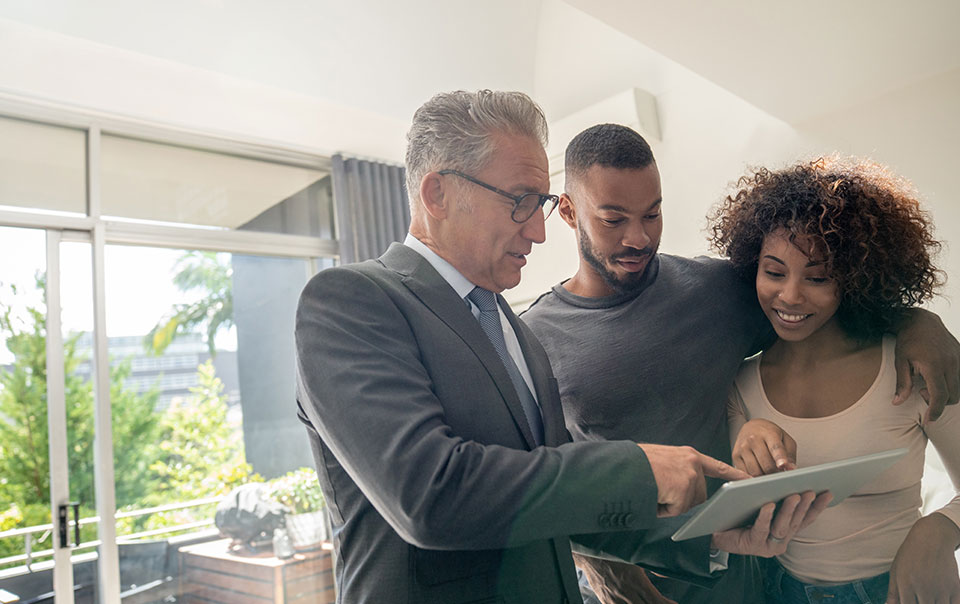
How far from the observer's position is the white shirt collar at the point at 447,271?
1.11 metres

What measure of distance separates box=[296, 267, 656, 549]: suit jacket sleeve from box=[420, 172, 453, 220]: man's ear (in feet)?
0.94

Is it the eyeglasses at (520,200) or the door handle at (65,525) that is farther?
the door handle at (65,525)

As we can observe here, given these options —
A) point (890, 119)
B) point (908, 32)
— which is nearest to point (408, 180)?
point (908, 32)

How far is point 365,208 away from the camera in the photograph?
433 centimetres

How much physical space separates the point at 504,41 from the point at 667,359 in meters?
3.10

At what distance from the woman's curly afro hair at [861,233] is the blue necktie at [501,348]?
0.54 meters

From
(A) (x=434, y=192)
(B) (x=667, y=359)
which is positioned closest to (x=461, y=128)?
(A) (x=434, y=192)

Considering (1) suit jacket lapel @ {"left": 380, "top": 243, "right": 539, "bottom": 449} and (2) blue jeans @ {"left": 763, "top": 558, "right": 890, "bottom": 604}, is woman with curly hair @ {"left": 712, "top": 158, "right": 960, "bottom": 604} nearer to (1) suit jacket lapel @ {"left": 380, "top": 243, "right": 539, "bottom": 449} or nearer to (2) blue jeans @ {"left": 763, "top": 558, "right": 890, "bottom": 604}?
(2) blue jeans @ {"left": 763, "top": 558, "right": 890, "bottom": 604}

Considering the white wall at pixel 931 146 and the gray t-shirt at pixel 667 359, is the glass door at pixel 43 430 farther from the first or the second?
the white wall at pixel 931 146

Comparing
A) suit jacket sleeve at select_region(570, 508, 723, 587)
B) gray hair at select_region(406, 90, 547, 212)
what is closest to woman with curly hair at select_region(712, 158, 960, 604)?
suit jacket sleeve at select_region(570, 508, 723, 587)

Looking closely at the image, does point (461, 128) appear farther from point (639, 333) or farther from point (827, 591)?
point (827, 591)

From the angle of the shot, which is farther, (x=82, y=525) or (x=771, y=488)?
(x=82, y=525)

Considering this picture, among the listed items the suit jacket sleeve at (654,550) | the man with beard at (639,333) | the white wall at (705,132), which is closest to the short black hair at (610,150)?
the man with beard at (639,333)

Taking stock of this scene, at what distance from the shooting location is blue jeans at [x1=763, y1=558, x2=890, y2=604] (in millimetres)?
1145
